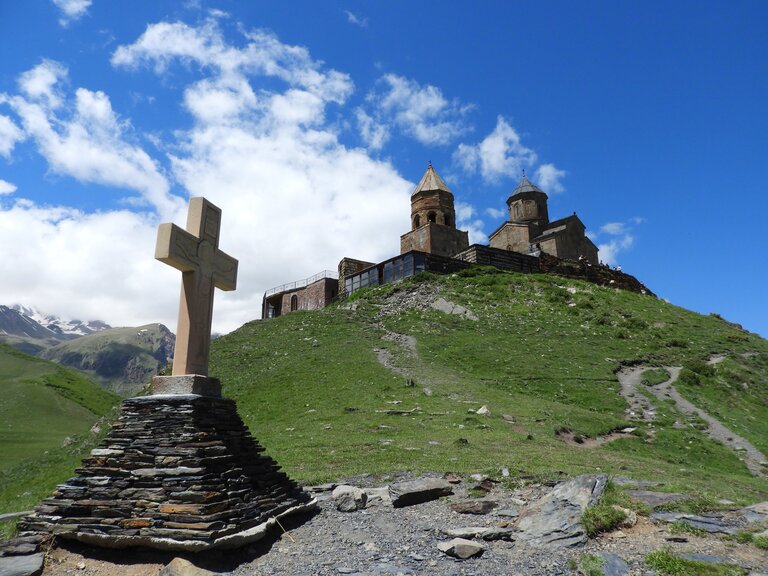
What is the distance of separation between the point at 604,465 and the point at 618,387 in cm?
1475

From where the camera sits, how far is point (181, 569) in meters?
6.88

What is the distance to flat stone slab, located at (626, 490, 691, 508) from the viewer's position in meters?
8.97

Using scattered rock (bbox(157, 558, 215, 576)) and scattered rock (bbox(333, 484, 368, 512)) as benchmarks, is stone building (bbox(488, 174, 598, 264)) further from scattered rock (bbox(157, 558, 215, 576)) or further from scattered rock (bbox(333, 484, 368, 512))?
scattered rock (bbox(157, 558, 215, 576))

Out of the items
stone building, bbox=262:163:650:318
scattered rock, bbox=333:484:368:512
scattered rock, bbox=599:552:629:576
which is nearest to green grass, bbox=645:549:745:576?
scattered rock, bbox=599:552:629:576

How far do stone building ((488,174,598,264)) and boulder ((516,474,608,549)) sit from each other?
5163 centimetres

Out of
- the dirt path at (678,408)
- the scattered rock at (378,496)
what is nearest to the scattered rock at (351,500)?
the scattered rock at (378,496)

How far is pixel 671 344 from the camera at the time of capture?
3750 cm

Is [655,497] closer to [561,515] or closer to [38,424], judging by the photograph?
[561,515]

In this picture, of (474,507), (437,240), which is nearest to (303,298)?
(437,240)

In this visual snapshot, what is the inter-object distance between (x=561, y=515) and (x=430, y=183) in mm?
56626

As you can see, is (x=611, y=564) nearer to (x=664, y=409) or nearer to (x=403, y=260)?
(x=664, y=409)

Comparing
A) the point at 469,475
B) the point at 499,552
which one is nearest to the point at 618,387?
the point at 469,475

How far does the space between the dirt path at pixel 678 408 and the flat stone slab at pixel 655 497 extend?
11.5 metres

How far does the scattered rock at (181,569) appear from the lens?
22.4 feet
